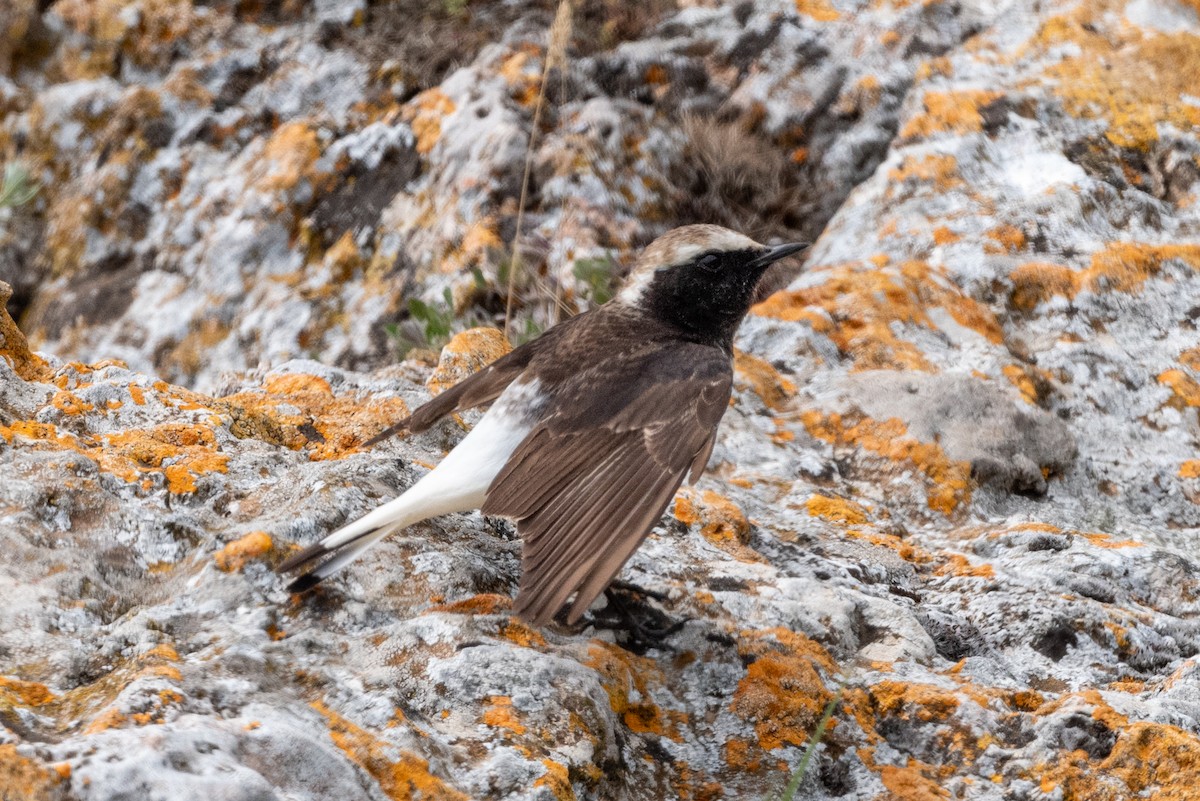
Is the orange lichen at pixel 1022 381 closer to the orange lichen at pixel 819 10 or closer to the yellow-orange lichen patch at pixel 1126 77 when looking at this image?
the yellow-orange lichen patch at pixel 1126 77

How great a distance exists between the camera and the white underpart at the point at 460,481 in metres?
3.13

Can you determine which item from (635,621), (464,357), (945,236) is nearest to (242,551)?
(635,621)

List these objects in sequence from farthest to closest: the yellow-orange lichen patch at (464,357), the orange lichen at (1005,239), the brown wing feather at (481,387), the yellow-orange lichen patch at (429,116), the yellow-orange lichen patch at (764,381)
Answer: the yellow-orange lichen patch at (429,116)
the orange lichen at (1005,239)
the yellow-orange lichen patch at (764,381)
the yellow-orange lichen patch at (464,357)
the brown wing feather at (481,387)

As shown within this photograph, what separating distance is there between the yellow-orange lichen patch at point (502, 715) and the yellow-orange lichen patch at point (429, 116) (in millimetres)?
4756

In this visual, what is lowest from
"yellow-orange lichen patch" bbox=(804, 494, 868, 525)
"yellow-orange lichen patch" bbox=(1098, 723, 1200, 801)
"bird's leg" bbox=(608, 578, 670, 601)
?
"yellow-orange lichen patch" bbox=(804, 494, 868, 525)

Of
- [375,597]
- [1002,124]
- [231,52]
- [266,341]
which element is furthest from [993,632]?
[231,52]

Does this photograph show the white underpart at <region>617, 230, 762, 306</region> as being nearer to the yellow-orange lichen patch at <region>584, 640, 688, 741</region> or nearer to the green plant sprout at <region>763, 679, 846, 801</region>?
the yellow-orange lichen patch at <region>584, 640, 688, 741</region>

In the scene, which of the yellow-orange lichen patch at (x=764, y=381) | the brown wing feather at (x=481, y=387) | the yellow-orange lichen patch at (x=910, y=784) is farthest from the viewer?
the yellow-orange lichen patch at (x=764, y=381)

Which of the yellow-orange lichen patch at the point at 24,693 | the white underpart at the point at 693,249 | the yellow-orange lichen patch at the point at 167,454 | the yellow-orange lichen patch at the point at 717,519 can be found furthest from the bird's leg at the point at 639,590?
the yellow-orange lichen patch at the point at 24,693

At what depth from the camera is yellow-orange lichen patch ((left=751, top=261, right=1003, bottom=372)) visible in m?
5.13

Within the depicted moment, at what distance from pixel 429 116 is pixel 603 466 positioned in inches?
161

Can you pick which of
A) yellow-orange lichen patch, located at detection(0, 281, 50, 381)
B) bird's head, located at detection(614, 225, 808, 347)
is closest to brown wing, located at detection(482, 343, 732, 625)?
bird's head, located at detection(614, 225, 808, 347)

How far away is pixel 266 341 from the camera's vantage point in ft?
21.2

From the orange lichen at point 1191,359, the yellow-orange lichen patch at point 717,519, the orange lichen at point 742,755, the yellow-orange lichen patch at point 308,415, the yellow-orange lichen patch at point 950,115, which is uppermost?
the yellow-orange lichen patch at point 950,115
